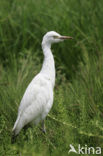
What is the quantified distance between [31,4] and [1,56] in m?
1.00

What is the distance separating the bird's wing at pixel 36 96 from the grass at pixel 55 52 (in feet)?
0.83

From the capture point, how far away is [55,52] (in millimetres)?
6238

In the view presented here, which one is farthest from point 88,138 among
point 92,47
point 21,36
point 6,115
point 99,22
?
point 21,36

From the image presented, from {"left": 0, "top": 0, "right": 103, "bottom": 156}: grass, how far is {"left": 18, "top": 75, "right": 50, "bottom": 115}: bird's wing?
0.25 metres

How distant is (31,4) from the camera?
666cm

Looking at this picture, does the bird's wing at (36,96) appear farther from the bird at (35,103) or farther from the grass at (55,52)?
the grass at (55,52)

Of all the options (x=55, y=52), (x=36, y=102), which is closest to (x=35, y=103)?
(x=36, y=102)

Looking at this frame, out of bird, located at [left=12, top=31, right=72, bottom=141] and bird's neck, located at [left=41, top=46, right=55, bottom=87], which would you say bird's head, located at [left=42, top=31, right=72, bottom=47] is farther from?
bird, located at [left=12, top=31, right=72, bottom=141]

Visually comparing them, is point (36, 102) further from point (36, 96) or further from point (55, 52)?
point (55, 52)

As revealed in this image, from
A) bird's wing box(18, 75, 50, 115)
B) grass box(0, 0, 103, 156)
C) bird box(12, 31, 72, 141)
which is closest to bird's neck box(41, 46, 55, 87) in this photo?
bird box(12, 31, 72, 141)

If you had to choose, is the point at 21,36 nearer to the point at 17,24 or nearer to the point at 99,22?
the point at 17,24

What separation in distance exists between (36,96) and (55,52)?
234 centimetres

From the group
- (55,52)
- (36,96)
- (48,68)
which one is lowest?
(55,52)

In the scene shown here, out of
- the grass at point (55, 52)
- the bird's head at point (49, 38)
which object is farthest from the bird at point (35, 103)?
the bird's head at point (49, 38)
